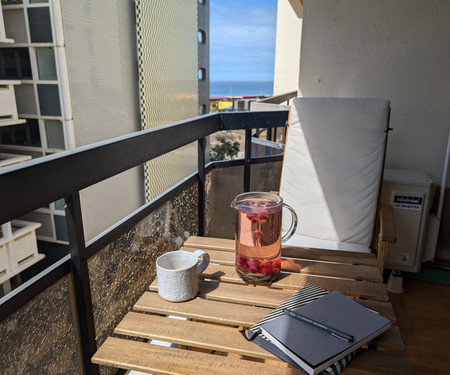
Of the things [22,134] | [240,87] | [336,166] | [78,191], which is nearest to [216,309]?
[78,191]

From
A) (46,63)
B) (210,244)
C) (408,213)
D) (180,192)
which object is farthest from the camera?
(46,63)

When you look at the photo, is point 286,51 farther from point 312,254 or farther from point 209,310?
point 209,310

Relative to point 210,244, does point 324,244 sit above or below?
below

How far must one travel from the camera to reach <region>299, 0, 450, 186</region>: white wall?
2166mm

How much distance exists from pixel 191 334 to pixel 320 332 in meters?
0.25

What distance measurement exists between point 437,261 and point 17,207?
2.48 metres

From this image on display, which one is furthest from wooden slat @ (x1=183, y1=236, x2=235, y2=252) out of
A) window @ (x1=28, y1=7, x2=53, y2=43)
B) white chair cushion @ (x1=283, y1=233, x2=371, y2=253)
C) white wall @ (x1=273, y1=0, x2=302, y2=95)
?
window @ (x1=28, y1=7, x2=53, y2=43)

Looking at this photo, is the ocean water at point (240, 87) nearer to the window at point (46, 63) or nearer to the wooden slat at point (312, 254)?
the window at point (46, 63)

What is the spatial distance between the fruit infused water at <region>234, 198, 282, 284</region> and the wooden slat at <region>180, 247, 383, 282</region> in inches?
3.7

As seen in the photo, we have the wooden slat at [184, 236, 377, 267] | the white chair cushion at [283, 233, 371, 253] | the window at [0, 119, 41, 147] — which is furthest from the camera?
the window at [0, 119, 41, 147]

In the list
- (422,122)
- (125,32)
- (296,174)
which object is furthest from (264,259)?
(125,32)

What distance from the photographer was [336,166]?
6.01 feet

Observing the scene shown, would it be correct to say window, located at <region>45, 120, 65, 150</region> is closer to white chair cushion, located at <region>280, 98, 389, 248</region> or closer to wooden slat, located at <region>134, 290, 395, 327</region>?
white chair cushion, located at <region>280, 98, 389, 248</region>

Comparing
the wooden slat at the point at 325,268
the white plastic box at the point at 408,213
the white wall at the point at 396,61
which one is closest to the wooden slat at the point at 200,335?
the wooden slat at the point at 325,268
